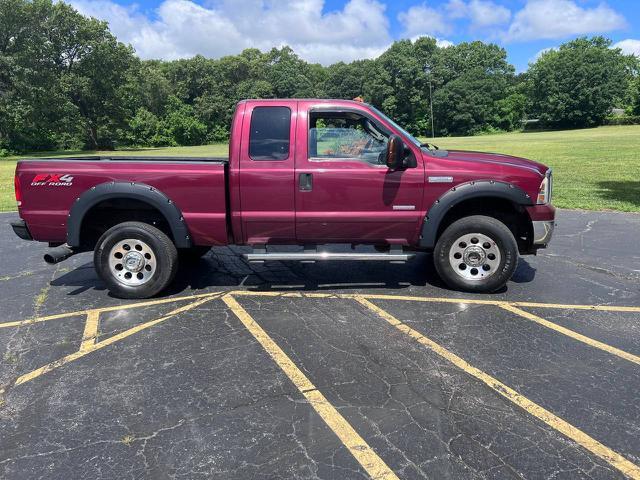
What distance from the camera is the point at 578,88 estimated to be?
76.0 metres

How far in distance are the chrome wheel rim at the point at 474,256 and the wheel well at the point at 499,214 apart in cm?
28

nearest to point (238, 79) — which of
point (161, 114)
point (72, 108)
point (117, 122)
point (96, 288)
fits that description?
point (161, 114)

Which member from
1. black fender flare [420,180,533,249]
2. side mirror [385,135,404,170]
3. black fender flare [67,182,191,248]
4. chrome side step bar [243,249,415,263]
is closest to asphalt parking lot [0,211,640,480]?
chrome side step bar [243,249,415,263]

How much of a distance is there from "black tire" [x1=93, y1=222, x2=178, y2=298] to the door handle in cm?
151

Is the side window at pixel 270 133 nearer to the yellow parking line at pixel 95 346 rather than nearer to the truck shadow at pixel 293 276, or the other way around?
the truck shadow at pixel 293 276

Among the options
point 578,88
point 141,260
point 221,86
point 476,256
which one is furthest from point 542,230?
point 221,86

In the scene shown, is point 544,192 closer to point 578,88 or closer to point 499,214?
point 499,214

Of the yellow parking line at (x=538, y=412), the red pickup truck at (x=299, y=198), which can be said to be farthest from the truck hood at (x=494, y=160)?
the yellow parking line at (x=538, y=412)

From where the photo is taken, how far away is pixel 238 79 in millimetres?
92812

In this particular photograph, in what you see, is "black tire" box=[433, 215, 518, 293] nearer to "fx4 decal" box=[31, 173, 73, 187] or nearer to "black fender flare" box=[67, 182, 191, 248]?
"black fender flare" box=[67, 182, 191, 248]

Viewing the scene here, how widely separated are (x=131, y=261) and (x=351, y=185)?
96.9 inches

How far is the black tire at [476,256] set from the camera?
508 cm

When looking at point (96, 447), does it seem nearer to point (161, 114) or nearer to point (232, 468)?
point (232, 468)

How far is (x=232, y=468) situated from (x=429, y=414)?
1.24 meters
